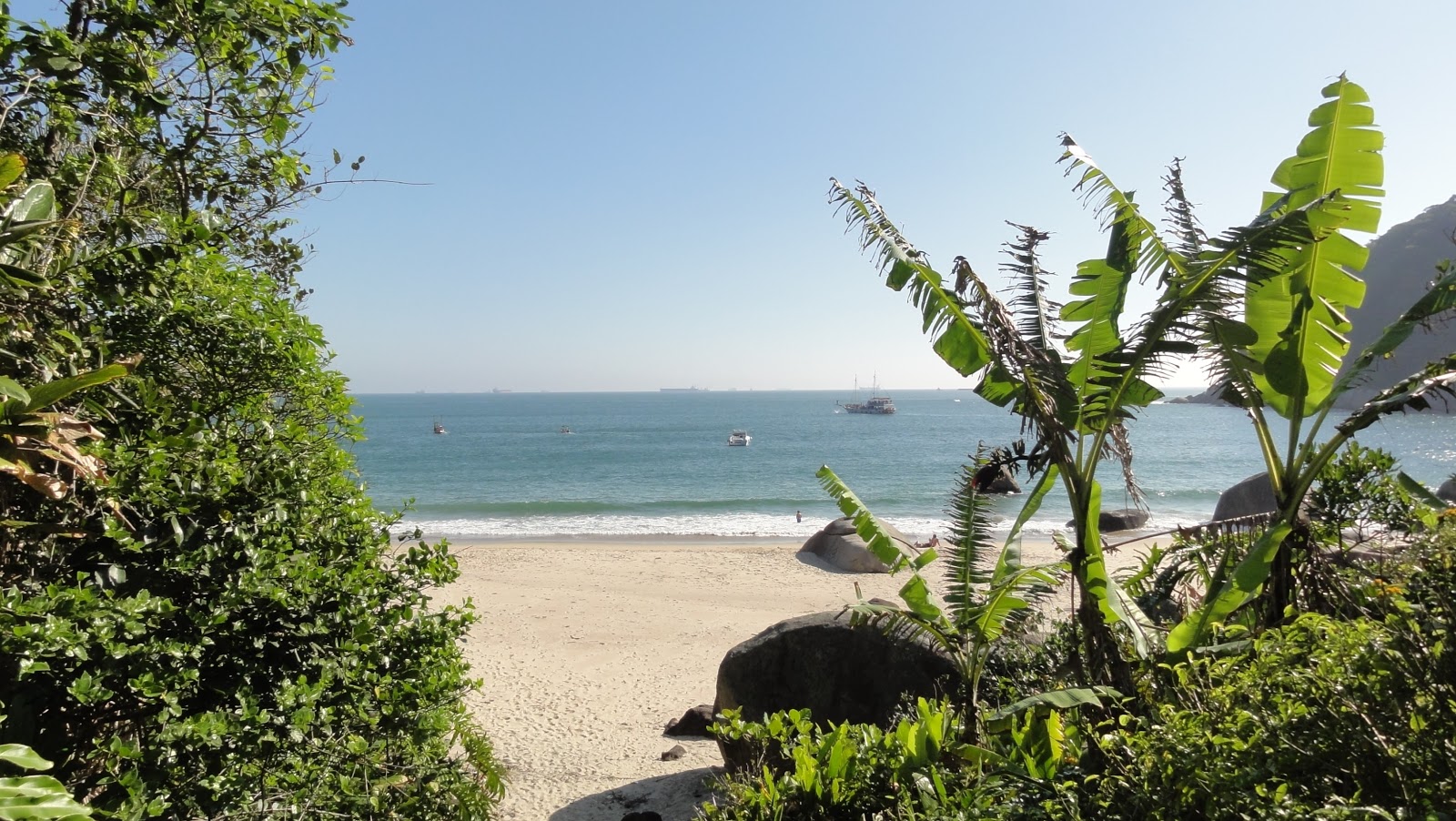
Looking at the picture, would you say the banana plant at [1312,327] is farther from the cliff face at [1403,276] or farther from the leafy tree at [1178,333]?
the cliff face at [1403,276]

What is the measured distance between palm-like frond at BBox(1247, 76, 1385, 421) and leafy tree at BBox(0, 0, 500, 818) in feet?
15.8

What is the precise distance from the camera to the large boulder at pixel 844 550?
18438 millimetres

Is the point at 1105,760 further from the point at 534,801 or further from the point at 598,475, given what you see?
the point at 598,475

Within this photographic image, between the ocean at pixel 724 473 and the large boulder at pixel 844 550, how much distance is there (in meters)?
4.09

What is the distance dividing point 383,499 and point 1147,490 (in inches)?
1496

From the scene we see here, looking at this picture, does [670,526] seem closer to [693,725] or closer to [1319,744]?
[693,725]

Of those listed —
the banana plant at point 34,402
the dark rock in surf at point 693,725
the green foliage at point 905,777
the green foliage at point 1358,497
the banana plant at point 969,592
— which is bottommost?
the dark rock in surf at point 693,725

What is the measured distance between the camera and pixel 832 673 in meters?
6.32

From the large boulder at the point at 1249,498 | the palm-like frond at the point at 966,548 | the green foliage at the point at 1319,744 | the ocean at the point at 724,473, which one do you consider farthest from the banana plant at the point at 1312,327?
the large boulder at the point at 1249,498

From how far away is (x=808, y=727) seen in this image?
12.9ft

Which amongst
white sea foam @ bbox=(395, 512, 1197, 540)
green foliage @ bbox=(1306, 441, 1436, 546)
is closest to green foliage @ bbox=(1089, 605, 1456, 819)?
green foliage @ bbox=(1306, 441, 1436, 546)

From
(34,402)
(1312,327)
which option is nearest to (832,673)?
(1312,327)

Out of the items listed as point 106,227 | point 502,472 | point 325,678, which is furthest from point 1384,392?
point 502,472

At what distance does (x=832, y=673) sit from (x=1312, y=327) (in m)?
4.30
